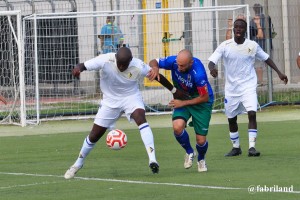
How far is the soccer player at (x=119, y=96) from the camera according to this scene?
44.3ft

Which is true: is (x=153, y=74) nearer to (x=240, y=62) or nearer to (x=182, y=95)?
(x=182, y=95)

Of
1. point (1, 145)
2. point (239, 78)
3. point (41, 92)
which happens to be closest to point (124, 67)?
point (239, 78)

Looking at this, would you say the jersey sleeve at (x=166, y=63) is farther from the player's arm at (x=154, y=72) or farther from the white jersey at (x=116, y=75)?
the white jersey at (x=116, y=75)

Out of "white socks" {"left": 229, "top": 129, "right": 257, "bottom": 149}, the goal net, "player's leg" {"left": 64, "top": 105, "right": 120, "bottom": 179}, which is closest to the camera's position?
"player's leg" {"left": 64, "top": 105, "right": 120, "bottom": 179}

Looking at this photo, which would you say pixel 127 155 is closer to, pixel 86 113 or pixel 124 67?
pixel 124 67

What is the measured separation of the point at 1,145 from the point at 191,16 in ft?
27.6

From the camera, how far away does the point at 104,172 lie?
46.8 feet

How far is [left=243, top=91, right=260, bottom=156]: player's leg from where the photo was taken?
52.3 ft

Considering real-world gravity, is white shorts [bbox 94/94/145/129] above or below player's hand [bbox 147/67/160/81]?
below

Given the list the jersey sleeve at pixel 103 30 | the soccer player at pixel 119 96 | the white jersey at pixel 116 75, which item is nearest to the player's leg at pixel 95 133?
the soccer player at pixel 119 96

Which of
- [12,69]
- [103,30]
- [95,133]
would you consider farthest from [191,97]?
[103,30]

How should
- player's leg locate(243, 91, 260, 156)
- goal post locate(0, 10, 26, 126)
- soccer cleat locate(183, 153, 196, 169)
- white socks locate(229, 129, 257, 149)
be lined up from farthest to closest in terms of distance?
goal post locate(0, 10, 26, 126) → white socks locate(229, 129, 257, 149) → player's leg locate(243, 91, 260, 156) → soccer cleat locate(183, 153, 196, 169)

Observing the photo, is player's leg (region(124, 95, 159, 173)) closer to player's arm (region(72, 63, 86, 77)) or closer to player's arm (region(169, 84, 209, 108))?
player's arm (region(169, 84, 209, 108))

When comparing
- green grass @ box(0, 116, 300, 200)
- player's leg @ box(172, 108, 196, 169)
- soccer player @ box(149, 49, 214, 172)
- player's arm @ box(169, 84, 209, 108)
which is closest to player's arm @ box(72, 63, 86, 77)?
soccer player @ box(149, 49, 214, 172)
